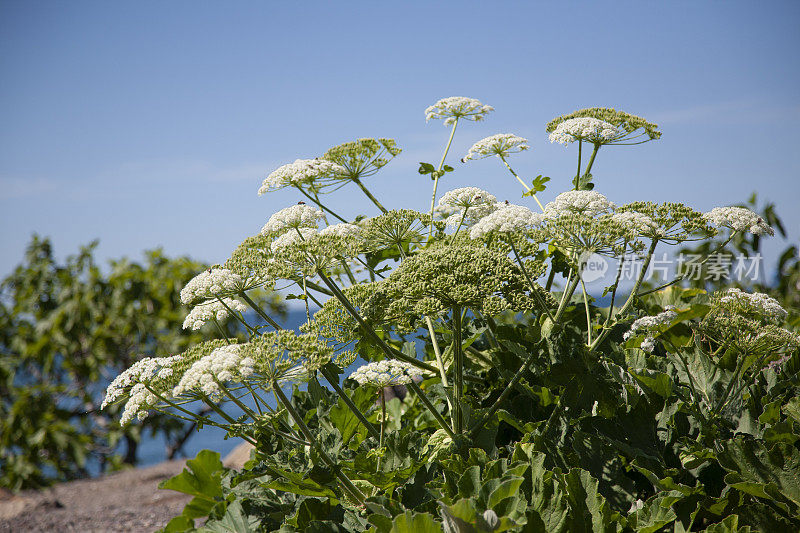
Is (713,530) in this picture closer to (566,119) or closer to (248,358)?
(248,358)

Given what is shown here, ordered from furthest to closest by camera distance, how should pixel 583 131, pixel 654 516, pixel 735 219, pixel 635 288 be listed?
pixel 583 131, pixel 735 219, pixel 635 288, pixel 654 516

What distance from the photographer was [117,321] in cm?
877

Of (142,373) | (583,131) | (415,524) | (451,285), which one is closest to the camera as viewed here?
(415,524)

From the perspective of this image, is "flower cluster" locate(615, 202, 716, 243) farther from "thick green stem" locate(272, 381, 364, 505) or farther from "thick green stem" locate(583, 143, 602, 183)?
"thick green stem" locate(272, 381, 364, 505)

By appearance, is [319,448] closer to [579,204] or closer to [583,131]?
[579,204]

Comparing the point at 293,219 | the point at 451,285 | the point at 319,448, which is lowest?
the point at 319,448

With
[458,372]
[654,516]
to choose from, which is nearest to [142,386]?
[458,372]

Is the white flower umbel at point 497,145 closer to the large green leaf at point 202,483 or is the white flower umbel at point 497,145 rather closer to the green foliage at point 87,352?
the large green leaf at point 202,483

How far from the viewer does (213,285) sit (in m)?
2.24

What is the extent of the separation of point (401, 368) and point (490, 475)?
43cm

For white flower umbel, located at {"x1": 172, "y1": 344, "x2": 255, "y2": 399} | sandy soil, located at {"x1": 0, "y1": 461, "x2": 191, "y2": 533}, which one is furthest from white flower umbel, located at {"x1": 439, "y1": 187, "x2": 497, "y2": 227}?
sandy soil, located at {"x1": 0, "y1": 461, "x2": 191, "y2": 533}

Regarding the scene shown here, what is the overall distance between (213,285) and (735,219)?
81.3 inches

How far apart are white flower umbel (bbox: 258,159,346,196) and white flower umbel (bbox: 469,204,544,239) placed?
80cm

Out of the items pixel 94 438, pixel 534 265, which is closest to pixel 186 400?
pixel 534 265
